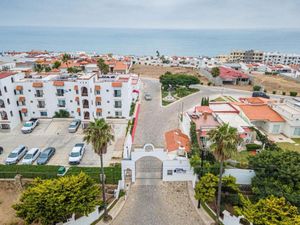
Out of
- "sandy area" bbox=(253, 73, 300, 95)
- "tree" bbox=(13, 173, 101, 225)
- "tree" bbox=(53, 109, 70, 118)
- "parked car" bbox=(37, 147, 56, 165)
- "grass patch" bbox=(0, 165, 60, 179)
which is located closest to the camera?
"tree" bbox=(13, 173, 101, 225)

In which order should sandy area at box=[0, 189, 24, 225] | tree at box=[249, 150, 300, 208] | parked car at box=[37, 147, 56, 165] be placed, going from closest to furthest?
tree at box=[249, 150, 300, 208]
sandy area at box=[0, 189, 24, 225]
parked car at box=[37, 147, 56, 165]

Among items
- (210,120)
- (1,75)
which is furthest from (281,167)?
(1,75)

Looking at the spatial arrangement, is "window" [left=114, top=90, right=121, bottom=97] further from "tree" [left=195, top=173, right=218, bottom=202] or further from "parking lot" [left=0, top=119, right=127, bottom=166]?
"tree" [left=195, top=173, right=218, bottom=202]

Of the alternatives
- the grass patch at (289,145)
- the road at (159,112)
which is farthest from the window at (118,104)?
the grass patch at (289,145)

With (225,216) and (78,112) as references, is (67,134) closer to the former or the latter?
(78,112)

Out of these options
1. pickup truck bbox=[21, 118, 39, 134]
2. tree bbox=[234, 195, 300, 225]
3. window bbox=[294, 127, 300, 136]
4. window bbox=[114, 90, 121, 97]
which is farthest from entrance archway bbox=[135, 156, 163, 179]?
window bbox=[294, 127, 300, 136]

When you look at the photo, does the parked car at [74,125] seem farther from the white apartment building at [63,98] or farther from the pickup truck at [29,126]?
the pickup truck at [29,126]
